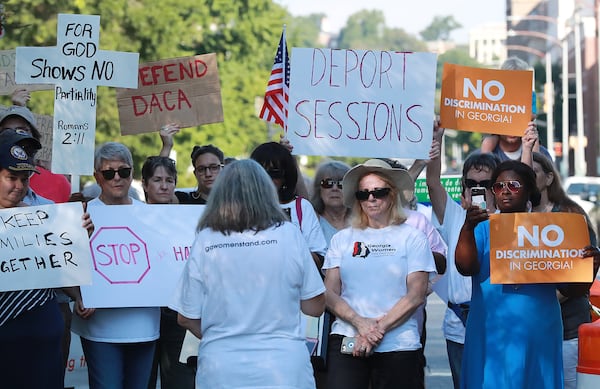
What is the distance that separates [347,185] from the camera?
284 inches

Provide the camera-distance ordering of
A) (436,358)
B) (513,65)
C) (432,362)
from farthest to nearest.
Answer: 1. (436,358)
2. (432,362)
3. (513,65)

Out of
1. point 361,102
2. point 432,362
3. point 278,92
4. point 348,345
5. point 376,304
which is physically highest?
point 278,92

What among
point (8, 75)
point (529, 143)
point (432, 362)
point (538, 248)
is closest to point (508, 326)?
point (538, 248)

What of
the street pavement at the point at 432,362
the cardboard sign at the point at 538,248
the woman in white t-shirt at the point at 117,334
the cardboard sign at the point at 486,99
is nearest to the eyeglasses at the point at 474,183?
the cardboard sign at the point at 486,99

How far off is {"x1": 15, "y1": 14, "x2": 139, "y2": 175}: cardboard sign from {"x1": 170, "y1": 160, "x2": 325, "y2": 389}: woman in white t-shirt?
8.49 ft

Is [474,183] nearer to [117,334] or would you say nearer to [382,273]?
[382,273]

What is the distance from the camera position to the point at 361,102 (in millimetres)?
8422

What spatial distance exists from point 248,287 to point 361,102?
9.86 feet

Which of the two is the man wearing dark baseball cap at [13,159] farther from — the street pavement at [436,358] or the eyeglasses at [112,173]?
the street pavement at [436,358]

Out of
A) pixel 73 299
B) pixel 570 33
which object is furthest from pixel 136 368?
pixel 570 33

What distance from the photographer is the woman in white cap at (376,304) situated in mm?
6695

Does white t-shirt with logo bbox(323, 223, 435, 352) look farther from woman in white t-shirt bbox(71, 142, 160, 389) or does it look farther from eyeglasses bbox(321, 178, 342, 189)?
eyeglasses bbox(321, 178, 342, 189)

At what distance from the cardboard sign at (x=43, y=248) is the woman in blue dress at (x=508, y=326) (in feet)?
6.48

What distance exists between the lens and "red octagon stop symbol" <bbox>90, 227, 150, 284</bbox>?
291 inches
